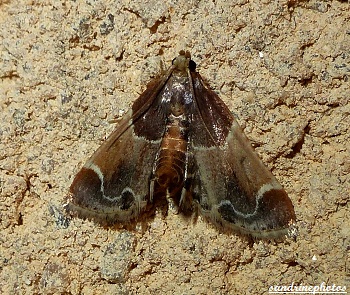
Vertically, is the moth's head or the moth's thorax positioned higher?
the moth's head

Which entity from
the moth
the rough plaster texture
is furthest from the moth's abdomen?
the rough plaster texture

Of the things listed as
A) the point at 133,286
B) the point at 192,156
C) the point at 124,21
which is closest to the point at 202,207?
the point at 192,156

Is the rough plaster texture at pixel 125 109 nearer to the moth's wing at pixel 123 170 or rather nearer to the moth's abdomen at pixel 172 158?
the moth's wing at pixel 123 170

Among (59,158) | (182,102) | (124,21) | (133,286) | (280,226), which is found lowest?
(133,286)

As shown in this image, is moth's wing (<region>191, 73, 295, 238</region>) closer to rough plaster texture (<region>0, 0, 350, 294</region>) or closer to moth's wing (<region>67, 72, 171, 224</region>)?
rough plaster texture (<region>0, 0, 350, 294</region>)

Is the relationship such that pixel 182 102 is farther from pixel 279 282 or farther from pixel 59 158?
pixel 279 282

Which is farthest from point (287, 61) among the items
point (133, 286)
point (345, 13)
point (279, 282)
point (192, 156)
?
point (133, 286)

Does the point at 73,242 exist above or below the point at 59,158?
below

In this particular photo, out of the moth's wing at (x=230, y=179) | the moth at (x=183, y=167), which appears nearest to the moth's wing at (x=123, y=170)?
the moth at (x=183, y=167)
